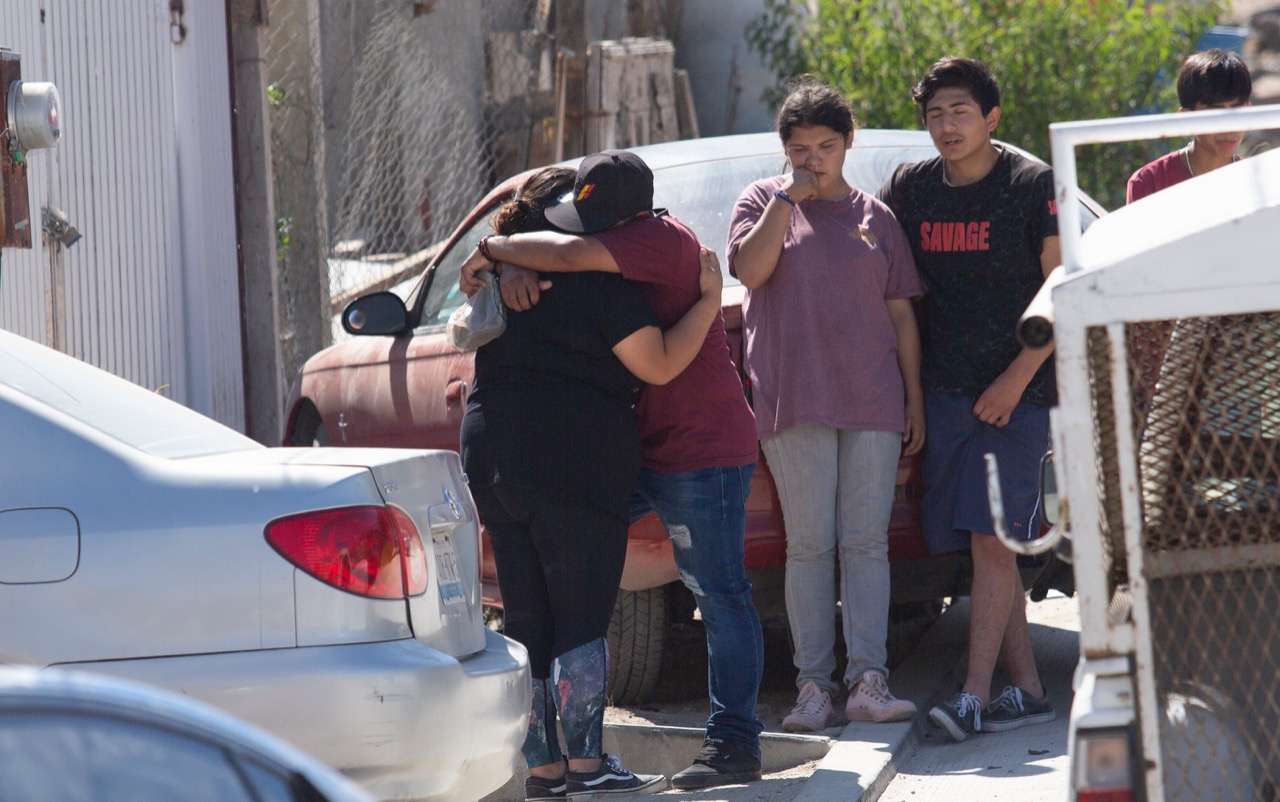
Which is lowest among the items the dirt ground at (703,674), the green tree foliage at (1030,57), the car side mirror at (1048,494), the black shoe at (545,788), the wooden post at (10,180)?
the dirt ground at (703,674)

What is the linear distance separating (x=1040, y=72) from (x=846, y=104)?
21.9 ft

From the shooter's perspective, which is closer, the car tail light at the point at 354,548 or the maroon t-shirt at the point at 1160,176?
the car tail light at the point at 354,548

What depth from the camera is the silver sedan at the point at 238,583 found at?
3299 mm

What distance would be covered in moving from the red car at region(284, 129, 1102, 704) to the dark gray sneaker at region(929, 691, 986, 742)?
19.7 inches

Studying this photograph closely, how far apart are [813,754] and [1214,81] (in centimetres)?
269

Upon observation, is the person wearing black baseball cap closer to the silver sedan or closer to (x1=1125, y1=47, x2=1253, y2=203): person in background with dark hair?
the silver sedan

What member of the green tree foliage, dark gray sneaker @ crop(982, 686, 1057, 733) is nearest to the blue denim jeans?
dark gray sneaker @ crop(982, 686, 1057, 733)

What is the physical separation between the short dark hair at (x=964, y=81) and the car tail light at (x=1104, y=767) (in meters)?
3.08

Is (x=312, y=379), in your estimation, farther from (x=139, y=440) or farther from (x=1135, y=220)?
(x=1135, y=220)

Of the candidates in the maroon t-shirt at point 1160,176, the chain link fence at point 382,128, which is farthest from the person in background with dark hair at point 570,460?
the chain link fence at point 382,128

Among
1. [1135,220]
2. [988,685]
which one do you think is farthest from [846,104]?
[1135,220]

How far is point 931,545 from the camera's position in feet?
16.9

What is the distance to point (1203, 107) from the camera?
17.9 ft

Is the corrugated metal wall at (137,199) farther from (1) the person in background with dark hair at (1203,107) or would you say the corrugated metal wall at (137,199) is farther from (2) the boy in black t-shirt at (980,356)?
(1) the person in background with dark hair at (1203,107)
